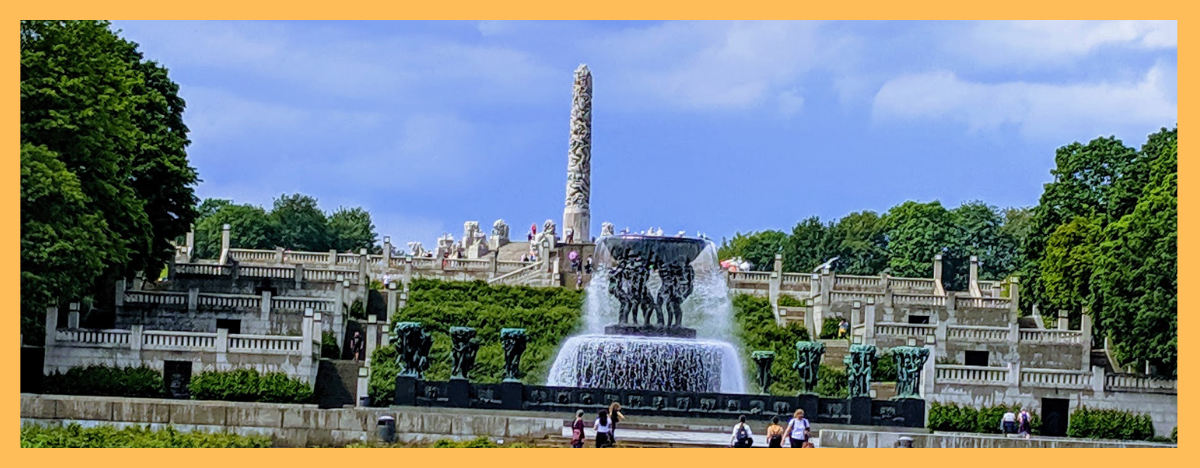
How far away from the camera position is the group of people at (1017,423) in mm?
45438

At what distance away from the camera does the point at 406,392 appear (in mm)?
41031

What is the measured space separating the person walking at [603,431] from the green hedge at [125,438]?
227 inches

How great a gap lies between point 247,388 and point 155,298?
6.34 m

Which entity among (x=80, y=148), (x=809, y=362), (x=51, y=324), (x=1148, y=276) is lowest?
(x=809, y=362)

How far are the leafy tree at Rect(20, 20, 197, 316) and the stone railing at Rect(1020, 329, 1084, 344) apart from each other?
22.9 m

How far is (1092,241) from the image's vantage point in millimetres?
57281

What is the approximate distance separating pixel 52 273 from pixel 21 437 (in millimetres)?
11054

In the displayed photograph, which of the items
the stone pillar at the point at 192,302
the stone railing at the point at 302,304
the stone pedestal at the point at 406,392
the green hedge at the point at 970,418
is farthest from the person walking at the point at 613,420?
the stone pillar at the point at 192,302

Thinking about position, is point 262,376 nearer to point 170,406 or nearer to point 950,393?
point 170,406

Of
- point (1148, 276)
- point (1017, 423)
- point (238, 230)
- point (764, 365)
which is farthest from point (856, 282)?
point (238, 230)

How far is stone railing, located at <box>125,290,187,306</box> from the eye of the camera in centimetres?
5441

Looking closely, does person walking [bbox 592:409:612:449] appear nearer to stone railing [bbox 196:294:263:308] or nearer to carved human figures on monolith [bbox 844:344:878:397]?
carved human figures on monolith [bbox 844:344:878:397]

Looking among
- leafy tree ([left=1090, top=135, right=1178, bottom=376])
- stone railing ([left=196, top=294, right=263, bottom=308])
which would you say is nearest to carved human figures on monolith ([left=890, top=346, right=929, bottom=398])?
leafy tree ([left=1090, top=135, right=1178, bottom=376])

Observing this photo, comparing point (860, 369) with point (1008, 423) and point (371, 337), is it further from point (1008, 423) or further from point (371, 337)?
point (371, 337)
